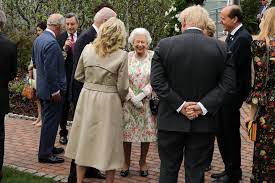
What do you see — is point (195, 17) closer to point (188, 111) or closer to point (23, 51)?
point (188, 111)

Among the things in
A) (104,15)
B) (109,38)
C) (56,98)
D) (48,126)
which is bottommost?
(48,126)

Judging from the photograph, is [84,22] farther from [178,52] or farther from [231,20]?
[178,52]

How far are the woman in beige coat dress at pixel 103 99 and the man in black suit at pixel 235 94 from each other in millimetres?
1237

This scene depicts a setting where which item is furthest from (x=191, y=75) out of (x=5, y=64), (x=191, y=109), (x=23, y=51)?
(x=23, y=51)

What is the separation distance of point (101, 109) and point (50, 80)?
1431mm

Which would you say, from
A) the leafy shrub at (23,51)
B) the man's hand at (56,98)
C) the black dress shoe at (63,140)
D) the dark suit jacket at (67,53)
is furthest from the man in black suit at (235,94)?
the leafy shrub at (23,51)

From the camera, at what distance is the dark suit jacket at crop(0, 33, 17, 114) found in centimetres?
577

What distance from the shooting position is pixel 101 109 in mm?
5312

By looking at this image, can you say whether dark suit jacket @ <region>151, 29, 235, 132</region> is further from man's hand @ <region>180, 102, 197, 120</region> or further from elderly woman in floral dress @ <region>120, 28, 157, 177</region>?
elderly woman in floral dress @ <region>120, 28, 157, 177</region>

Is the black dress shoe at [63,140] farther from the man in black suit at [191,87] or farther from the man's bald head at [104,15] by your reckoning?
the man in black suit at [191,87]

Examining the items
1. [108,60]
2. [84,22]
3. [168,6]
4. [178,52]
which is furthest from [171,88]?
[84,22]

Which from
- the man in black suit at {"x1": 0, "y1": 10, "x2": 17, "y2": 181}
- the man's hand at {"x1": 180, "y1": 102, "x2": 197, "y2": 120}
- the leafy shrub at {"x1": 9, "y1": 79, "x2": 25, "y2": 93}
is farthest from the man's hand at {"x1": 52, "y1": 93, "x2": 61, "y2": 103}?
the leafy shrub at {"x1": 9, "y1": 79, "x2": 25, "y2": 93}

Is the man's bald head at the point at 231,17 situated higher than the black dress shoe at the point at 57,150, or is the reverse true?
the man's bald head at the point at 231,17

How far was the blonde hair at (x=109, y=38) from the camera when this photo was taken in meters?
5.21
